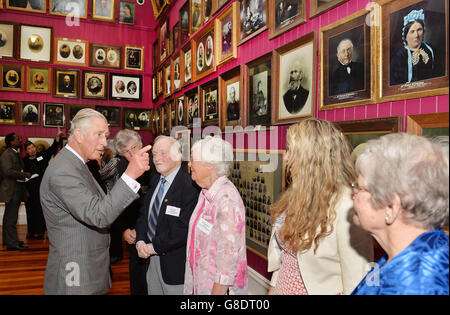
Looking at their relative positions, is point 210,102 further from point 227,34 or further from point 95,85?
point 95,85

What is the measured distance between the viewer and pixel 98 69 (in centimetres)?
987

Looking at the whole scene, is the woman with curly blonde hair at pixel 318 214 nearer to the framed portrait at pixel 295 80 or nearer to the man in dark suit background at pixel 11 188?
the framed portrait at pixel 295 80

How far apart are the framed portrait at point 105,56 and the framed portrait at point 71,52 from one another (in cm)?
16

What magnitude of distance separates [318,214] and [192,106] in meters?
4.95

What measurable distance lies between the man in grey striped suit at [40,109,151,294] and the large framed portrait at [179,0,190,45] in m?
4.78

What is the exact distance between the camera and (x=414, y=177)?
1.40 meters

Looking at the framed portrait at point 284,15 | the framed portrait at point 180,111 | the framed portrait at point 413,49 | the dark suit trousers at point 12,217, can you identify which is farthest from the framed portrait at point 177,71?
the framed portrait at point 413,49

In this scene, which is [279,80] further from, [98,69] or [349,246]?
[98,69]

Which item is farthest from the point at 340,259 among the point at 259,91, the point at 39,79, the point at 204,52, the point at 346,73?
the point at 39,79

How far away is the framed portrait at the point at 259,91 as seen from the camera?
13.4ft

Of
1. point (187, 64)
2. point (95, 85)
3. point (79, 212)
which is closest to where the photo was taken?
point (79, 212)

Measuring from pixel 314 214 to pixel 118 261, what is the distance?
18.9 ft

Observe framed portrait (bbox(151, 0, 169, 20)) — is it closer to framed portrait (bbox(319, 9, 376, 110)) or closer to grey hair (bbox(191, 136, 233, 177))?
framed portrait (bbox(319, 9, 376, 110))

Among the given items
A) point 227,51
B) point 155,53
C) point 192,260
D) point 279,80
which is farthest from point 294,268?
point 155,53
